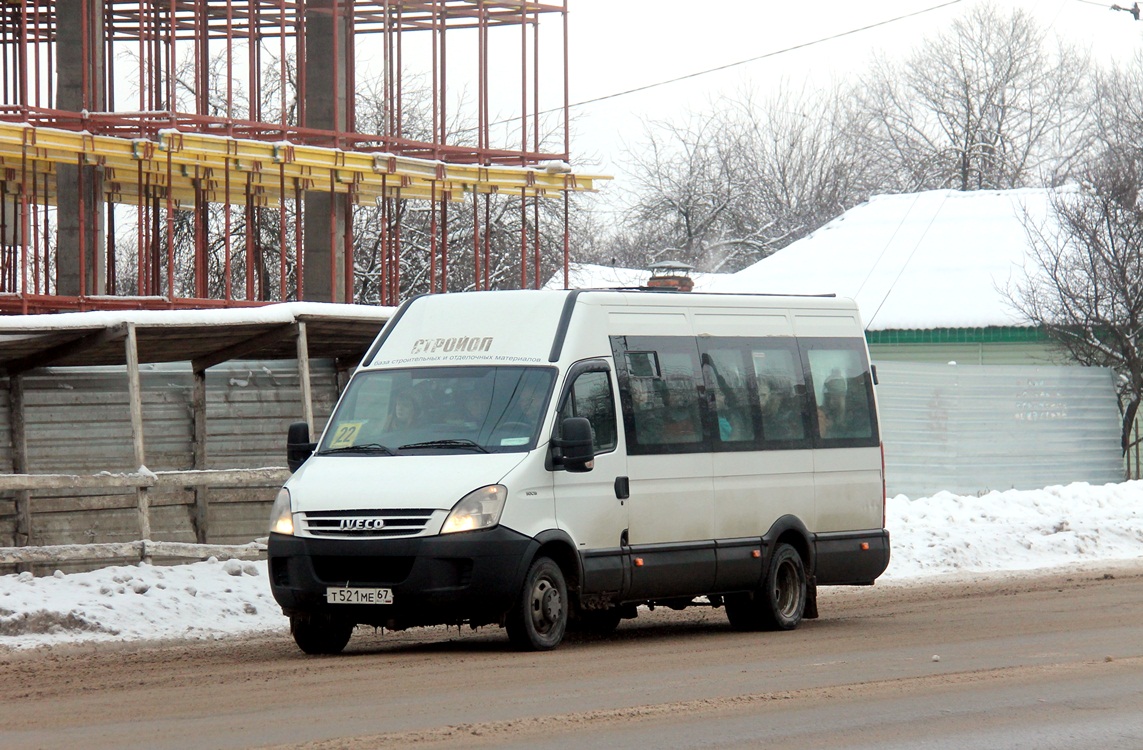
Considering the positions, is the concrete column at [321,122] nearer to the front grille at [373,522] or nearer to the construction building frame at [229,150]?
the construction building frame at [229,150]

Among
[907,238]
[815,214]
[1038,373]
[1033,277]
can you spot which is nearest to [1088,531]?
[1038,373]

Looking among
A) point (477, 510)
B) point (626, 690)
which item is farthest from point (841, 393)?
point (626, 690)

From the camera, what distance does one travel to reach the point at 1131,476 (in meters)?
32.0

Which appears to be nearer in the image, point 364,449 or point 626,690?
point 626,690

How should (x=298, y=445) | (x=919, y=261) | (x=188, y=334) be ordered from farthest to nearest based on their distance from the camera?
(x=919, y=261) < (x=188, y=334) < (x=298, y=445)

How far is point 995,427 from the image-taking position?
92.0ft

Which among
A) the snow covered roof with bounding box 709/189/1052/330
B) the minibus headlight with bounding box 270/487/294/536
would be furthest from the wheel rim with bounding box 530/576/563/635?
the snow covered roof with bounding box 709/189/1052/330

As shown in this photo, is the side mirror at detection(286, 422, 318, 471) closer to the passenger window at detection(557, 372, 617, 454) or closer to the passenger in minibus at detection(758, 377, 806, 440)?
the passenger window at detection(557, 372, 617, 454)

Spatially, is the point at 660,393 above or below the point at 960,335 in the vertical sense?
below

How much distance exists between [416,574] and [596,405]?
2.02 metres

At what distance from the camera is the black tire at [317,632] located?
464 inches

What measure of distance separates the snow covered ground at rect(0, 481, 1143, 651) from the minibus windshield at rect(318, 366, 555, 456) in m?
2.62

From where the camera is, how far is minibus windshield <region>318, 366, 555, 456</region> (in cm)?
1176

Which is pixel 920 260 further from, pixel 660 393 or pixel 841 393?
pixel 660 393
